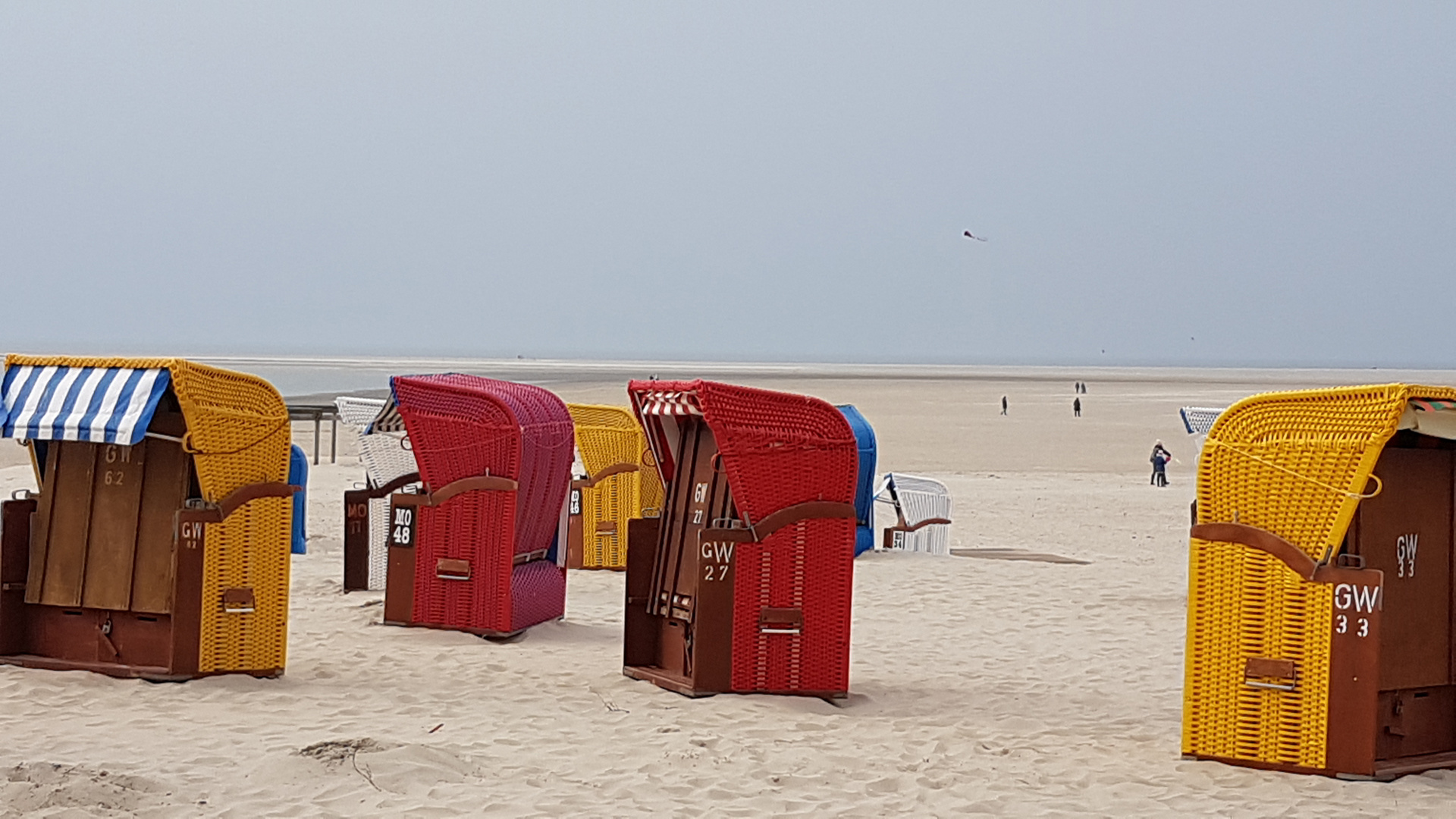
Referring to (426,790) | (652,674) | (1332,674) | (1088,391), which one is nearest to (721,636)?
(652,674)

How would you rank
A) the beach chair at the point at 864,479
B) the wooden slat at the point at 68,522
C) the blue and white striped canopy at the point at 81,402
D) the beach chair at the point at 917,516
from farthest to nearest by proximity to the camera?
the beach chair at the point at 917,516
the beach chair at the point at 864,479
the wooden slat at the point at 68,522
the blue and white striped canopy at the point at 81,402

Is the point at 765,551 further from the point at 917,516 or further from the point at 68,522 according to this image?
the point at 917,516

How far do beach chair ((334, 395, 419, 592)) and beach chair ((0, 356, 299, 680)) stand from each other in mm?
3993

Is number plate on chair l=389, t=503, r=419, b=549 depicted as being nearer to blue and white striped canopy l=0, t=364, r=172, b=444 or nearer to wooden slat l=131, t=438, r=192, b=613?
wooden slat l=131, t=438, r=192, b=613

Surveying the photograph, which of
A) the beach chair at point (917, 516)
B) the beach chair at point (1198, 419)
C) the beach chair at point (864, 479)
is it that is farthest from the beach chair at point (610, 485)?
the beach chair at point (1198, 419)

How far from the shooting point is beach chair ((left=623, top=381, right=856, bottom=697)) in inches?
359

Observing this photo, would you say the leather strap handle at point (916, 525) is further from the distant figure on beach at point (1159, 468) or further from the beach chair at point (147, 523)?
the distant figure on beach at point (1159, 468)

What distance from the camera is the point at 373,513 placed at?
45.5ft

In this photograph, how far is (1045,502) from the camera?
25.1 metres

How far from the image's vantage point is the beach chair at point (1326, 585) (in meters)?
7.20

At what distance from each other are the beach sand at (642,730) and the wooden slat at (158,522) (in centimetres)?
56

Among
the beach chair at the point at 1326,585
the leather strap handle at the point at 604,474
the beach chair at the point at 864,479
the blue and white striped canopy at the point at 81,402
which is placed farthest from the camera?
the beach chair at the point at 864,479

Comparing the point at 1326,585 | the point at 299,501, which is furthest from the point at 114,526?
the point at 1326,585

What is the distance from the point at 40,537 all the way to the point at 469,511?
3.01m
